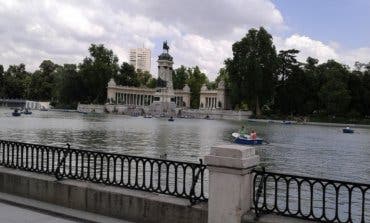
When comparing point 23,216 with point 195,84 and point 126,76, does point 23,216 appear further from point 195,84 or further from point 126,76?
point 126,76

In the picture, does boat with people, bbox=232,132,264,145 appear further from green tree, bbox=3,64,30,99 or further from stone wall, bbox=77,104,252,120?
green tree, bbox=3,64,30,99

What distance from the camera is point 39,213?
9.08 m

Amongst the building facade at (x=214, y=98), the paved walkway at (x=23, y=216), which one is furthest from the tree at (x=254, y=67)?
the paved walkway at (x=23, y=216)

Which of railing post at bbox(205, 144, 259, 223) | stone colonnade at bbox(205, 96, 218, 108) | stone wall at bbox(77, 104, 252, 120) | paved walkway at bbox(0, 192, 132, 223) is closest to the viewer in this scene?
railing post at bbox(205, 144, 259, 223)

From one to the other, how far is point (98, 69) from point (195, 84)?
3010 cm

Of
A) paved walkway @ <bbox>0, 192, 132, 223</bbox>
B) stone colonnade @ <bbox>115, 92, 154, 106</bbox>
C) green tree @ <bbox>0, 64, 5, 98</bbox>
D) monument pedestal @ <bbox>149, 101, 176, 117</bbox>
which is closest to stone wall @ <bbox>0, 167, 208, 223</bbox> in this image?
paved walkway @ <bbox>0, 192, 132, 223</bbox>

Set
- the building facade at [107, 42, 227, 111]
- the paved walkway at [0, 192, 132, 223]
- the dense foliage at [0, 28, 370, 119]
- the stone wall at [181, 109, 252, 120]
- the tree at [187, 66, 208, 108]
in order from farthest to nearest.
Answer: the tree at [187, 66, 208, 108] < the building facade at [107, 42, 227, 111] < the stone wall at [181, 109, 252, 120] < the dense foliage at [0, 28, 370, 119] < the paved walkway at [0, 192, 132, 223]

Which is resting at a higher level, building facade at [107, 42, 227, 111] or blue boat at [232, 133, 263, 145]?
building facade at [107, 42, 227, 111]

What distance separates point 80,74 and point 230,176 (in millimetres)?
142156

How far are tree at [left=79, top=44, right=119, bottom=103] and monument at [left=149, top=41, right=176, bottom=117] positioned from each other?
53.9 feet

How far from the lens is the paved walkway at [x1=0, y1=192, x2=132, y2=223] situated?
8.58 meters

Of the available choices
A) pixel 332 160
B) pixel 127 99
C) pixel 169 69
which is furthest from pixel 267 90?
pixel 332 160

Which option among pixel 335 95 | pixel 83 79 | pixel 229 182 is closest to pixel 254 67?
pixel 335 95

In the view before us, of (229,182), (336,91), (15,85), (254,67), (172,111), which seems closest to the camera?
(229,182)
